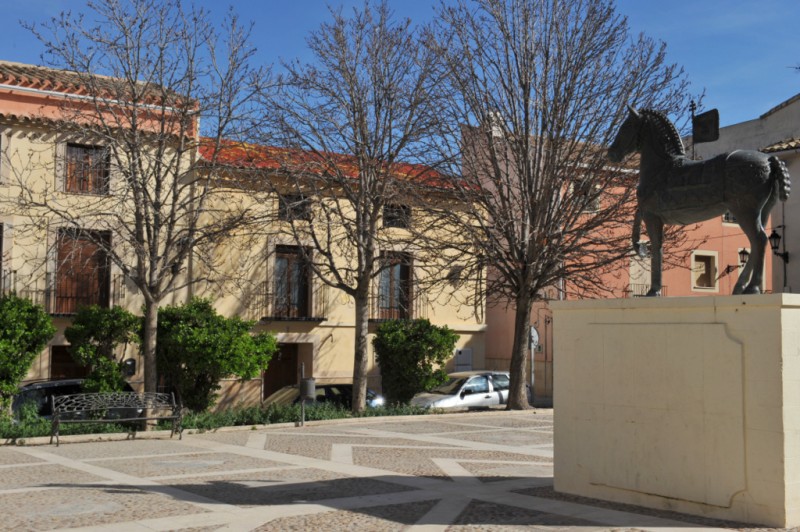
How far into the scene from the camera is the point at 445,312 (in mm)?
31156

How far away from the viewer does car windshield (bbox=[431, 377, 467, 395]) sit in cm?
2416

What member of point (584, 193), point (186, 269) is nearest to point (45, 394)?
point (186, 269)

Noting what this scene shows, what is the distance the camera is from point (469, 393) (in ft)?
79.0

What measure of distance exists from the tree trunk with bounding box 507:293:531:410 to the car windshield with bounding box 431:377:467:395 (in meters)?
2.14

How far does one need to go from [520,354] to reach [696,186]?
1315 cm

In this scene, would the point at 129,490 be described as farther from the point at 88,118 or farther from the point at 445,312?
the point at 445,312

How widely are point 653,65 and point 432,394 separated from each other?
10.4m

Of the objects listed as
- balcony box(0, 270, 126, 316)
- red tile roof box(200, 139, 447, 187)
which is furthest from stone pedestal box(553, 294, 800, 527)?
balcony box(0, 270, 126, 316)

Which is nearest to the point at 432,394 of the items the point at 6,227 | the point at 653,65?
the point at 653,65

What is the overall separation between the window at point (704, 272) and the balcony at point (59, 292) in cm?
2257

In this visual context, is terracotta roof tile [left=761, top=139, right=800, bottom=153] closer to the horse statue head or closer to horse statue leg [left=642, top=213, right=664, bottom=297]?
the horse statue head

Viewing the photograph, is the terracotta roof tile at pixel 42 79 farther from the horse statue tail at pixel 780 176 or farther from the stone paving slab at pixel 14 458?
the horse statue tail at pixel 780 176

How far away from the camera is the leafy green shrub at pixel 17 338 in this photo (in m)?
18.9

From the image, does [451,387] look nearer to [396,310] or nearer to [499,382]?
[499,382]
